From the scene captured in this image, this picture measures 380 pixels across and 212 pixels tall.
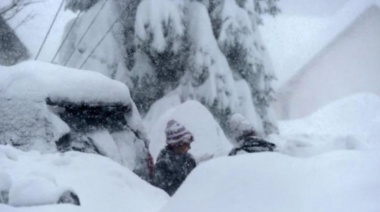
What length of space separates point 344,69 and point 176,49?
12098 mm

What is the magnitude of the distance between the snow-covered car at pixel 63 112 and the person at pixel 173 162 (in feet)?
2.12

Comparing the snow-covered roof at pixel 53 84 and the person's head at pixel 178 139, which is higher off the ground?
the snow-covered roof at pixel 53 84

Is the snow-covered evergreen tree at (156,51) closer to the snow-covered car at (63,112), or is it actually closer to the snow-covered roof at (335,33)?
the snow-covered car at (63,112)

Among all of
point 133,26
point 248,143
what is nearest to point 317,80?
point 133,26

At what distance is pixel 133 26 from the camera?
1112 centimetres

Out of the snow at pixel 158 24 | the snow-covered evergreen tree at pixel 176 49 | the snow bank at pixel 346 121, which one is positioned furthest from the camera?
the snow bank at pixel 346 121

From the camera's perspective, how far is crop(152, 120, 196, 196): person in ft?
15.1

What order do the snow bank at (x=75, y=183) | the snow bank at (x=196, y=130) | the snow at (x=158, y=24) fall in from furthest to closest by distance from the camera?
1. the snow at (x=158, y=24)
2. the snow bank at (x=196, y=130)
3. the snow bank at (x=75, y=183)

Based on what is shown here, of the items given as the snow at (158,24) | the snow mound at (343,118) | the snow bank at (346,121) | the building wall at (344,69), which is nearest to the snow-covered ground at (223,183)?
the snow at (158,24)

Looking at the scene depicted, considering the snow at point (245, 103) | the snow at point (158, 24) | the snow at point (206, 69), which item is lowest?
the snow at point (245, 103)

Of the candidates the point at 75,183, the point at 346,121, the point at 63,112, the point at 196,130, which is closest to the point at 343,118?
the point at 346,121

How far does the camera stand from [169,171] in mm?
4633

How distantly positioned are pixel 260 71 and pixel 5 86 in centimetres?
759

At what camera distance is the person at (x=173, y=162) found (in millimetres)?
4605
